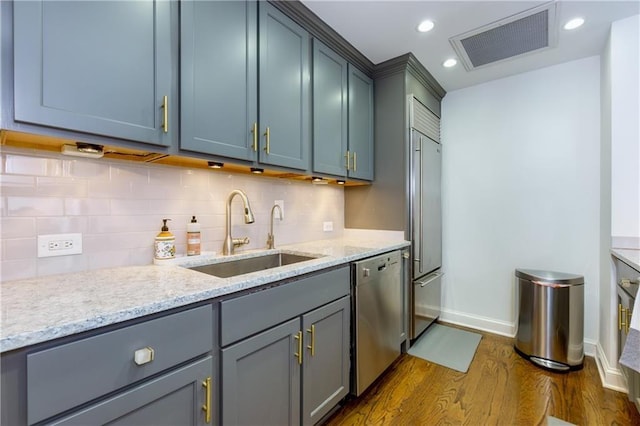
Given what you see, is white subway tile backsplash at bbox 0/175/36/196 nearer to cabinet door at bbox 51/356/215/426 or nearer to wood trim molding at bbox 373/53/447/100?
cabinet door at bbox 51/356/215/426

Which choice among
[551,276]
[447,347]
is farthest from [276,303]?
[551,276]

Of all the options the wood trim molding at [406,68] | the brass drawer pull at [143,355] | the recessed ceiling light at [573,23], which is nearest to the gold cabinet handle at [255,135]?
the brass drawer pull at [143,355]

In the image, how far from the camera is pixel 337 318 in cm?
165

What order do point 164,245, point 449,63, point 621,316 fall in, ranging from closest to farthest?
point 164,245 < point 621,316 < point 449,63

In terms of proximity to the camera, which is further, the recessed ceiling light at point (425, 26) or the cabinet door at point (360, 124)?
the cabinet door at point (360, 124)

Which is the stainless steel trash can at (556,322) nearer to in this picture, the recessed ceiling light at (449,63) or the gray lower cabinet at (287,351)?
the gray lower cabinet at (287,351)

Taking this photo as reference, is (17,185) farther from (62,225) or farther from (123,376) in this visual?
(123,376)

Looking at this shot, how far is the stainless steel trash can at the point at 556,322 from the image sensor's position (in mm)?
2223

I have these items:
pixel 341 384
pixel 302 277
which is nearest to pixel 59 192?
pixel 302 277

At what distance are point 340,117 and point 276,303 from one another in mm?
1541

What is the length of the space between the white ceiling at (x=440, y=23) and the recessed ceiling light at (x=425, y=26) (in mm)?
33

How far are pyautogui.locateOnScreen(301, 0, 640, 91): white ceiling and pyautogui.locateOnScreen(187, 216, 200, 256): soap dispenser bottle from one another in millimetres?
1524

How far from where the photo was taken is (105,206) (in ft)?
4.43

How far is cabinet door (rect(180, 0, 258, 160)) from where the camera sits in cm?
131
